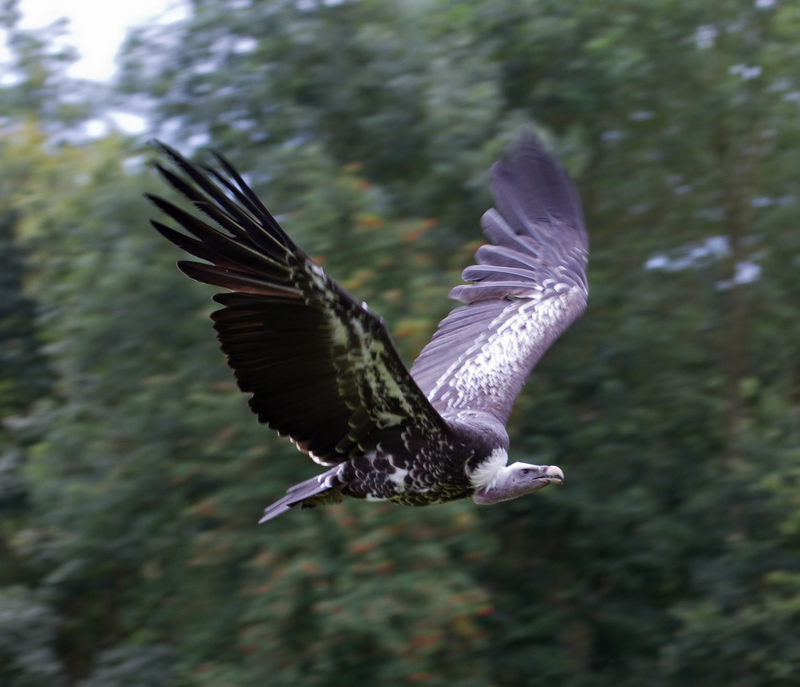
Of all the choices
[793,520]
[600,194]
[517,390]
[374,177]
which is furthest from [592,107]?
[517,390]

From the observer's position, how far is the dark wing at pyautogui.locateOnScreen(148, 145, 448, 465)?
13.1 ft

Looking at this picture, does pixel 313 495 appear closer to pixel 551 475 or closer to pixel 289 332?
pixel 289 332

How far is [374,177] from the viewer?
360 inches

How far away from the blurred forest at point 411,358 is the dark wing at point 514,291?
95 centimetres

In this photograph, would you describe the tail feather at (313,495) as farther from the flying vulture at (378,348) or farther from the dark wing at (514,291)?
the dark wing at (514,291)

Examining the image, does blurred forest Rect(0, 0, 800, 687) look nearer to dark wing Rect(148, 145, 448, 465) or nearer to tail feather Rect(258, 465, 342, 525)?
tail feather Rect(258, 465, 342, 525)

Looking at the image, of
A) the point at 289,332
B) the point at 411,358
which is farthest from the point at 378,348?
the point at 411,358

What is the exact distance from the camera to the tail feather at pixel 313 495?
4.88m

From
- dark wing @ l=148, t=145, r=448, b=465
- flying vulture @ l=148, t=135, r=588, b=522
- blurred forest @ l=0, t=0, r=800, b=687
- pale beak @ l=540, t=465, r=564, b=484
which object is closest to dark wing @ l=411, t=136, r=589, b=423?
flying vulture @ l=148, t=135, r=588, b=522

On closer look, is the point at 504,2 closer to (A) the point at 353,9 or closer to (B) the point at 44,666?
(A) the point at 353,9

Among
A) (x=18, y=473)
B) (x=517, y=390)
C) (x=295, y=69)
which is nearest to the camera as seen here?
(x=517, y=390)

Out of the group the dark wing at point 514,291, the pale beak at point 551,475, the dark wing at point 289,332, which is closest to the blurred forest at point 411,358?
the dark wing at point 514,291

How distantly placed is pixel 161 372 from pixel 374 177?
2.36 meters

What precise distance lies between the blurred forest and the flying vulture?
110cm
